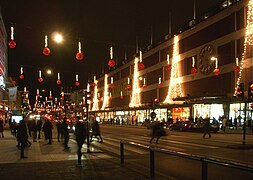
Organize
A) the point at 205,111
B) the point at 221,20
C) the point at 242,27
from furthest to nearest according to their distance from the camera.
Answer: the point at 205,111 < the point at 221,20 < the point at 242,27

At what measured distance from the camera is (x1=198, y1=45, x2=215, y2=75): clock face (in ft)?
155

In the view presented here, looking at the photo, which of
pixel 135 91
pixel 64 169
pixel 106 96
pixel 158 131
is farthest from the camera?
pixel 106 96

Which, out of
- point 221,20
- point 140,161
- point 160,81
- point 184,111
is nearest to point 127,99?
point 160,81

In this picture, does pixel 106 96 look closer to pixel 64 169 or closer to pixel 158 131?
pixel 158 131

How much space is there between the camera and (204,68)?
4950 centimetres

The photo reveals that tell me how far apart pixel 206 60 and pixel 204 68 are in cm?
134

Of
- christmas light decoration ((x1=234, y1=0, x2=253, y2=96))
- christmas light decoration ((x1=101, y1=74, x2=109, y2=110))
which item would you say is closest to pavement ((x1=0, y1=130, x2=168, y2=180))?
christmas light decoration ((x1=234, y1=0, x2=253, y2=96))

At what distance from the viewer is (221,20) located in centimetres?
4538

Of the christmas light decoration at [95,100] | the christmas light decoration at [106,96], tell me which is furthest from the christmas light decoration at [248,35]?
the christmas light decoration at [95,100]

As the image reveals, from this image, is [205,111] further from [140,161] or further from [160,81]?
[140,161]

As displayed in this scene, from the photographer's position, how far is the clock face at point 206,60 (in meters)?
47.4

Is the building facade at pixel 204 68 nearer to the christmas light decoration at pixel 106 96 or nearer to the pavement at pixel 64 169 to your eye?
the pavement at pixel 64 169

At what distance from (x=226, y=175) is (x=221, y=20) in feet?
125

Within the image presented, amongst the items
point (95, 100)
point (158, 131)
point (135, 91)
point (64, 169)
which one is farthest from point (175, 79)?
point (95, 100)
